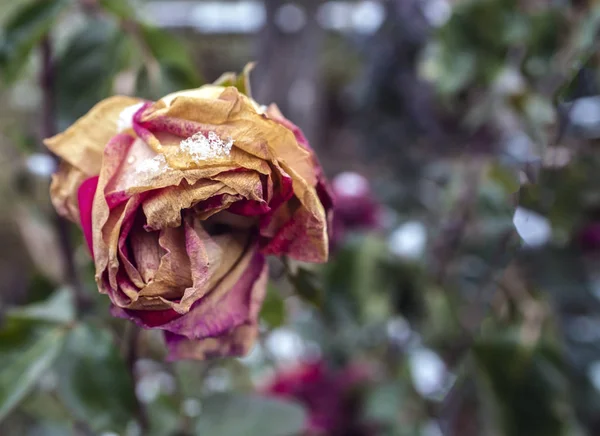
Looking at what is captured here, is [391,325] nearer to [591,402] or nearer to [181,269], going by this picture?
[591,402]

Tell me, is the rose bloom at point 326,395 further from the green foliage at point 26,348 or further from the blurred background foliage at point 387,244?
the green foliage at point 26,348

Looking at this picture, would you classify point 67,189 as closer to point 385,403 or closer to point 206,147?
point 206,147

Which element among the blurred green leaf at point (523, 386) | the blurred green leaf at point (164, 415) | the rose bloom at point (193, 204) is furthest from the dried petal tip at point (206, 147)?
the blurred green leaf at point (523, 386)

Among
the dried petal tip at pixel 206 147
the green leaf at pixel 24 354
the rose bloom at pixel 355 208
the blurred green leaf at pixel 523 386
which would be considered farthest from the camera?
the rose bloom at pixel 355 208

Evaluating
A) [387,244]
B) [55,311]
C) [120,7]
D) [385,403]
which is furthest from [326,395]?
[120,7]

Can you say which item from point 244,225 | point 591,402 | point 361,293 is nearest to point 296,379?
point 361,293

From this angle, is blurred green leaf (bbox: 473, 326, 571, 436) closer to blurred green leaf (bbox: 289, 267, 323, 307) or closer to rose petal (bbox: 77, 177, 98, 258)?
blurred green leaf (bbox: 289, 267, 323, 307)
